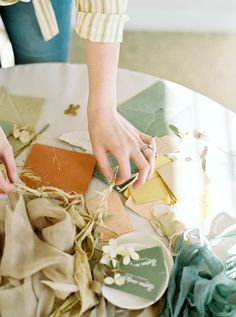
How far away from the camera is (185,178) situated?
92cm

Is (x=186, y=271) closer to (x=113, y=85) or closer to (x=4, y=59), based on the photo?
(x=113, y=85)

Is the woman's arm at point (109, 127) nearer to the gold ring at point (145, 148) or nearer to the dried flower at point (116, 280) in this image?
the gold ring at point (145, 148)

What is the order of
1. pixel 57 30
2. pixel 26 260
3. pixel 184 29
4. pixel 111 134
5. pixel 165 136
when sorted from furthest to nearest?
pixel 184 29 → pixel 57 30 → pixel 165 136 → pixel 111 134 → pixel 26 260

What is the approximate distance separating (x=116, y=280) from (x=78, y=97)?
44 centimetres

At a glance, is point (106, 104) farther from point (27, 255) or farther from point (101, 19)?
point (27, 255)

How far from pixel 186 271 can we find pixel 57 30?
0.64 m

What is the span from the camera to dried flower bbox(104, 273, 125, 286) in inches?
29.4

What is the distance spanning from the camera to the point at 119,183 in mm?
869

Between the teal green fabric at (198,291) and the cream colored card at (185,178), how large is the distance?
147mm

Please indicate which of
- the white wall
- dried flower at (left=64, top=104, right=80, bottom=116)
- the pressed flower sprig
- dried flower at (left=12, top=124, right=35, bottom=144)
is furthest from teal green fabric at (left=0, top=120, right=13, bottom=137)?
the white wall

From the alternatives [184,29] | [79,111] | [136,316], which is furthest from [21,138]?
[184,29]

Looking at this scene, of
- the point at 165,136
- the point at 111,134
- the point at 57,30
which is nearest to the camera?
the point at 111,134

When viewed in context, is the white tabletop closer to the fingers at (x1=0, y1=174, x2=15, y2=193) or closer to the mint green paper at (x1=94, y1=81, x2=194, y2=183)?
the mint green paper at (x1=94, y1=81, x2=194, y2=183)

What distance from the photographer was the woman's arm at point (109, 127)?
853 mm
